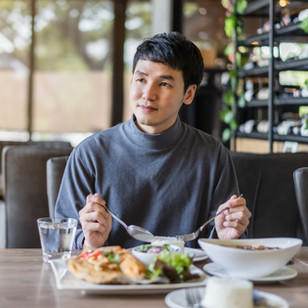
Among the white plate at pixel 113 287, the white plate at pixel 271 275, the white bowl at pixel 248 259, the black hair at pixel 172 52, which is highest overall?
the black hair at pixel 172 52

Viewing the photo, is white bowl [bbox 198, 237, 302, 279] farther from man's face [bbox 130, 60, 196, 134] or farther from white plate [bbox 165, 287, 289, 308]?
man's face [bbox 130, 60, 196, 134]

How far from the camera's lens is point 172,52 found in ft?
5.94

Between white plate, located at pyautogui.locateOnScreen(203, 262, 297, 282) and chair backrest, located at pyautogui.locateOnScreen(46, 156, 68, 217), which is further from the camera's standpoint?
chair backrest, located at pyautogui.locateOnScreen(46, 156, 68, 217)

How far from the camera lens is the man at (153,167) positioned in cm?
177

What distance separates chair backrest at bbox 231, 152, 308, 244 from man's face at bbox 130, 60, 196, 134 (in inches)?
20.0

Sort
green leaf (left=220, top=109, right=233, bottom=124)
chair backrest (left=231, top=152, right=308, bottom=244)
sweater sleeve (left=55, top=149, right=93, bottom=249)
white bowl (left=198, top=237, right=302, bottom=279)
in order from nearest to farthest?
white bowl (left=198, top=237, right=302, bottom=279)
sweater sleeve (left=55, top=149, right=93, bottom=249)
chair backrest (left=231, top=152, right=308, bottom=244)
green leaf (left=220, top=109, right=233, bottom=124)

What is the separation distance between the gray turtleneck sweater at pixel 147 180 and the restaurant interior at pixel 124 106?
0.78 feet

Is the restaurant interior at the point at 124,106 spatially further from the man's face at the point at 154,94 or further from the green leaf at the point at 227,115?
the man's face at the point at 154,94

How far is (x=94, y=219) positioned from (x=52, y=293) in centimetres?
38

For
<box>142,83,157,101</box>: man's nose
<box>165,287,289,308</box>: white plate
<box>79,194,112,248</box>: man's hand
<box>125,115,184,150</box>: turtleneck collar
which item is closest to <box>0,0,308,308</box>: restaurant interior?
<box>165,287,289,308</box>: white plate

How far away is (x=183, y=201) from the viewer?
181 cm

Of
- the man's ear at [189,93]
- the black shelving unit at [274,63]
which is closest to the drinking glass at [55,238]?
the man's ear at [189,93]

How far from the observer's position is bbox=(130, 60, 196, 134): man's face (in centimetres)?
176

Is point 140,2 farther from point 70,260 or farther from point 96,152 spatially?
point 70,260
